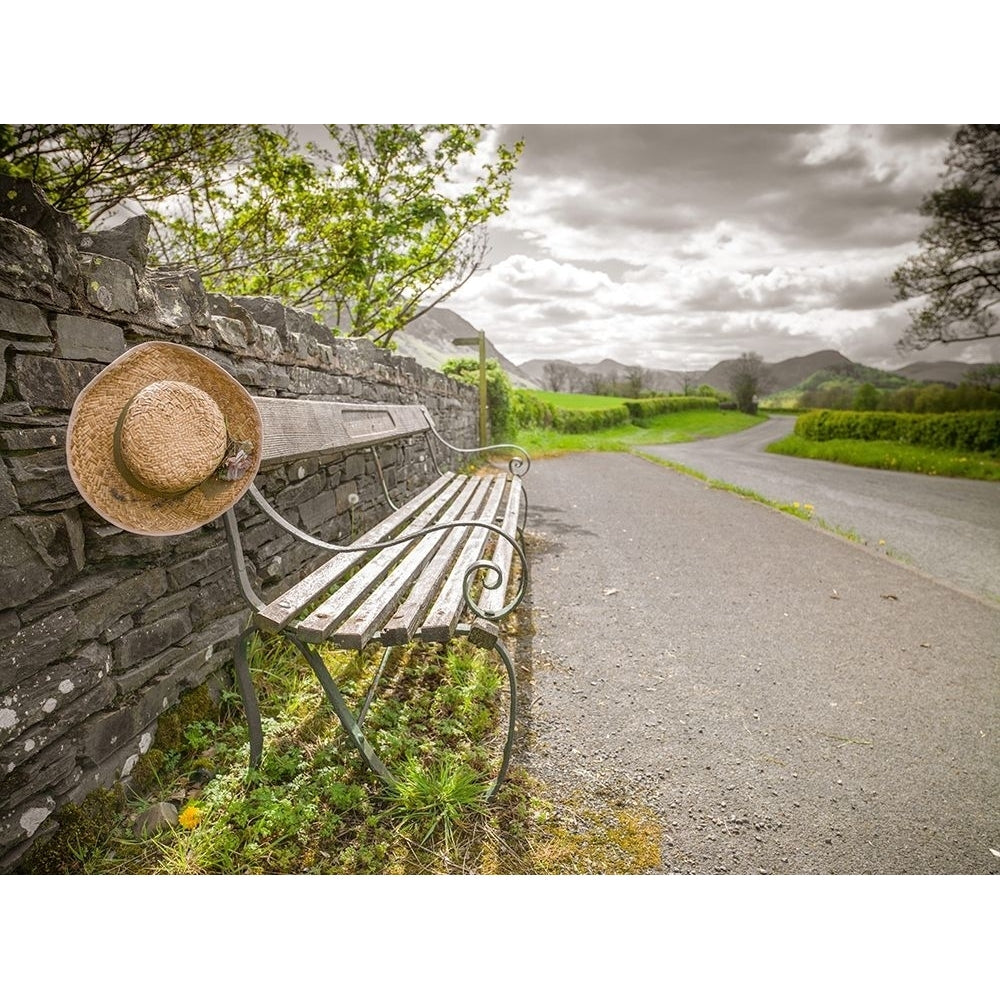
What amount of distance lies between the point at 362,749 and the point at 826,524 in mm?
5351

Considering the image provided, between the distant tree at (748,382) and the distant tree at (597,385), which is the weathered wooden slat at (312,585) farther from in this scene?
the distant tree at (748,382)

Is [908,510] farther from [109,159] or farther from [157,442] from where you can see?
[109,159]

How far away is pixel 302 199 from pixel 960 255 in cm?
612

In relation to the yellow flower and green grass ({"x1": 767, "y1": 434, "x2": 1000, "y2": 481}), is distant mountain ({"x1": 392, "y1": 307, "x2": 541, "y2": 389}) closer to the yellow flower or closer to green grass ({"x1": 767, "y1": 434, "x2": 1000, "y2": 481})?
the yellow flower

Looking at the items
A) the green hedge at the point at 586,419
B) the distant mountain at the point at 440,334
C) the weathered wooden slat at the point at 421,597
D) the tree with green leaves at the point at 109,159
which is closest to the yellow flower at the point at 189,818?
the weathered wooden slat at the point at 421,597

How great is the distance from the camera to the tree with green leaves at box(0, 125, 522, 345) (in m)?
3.18

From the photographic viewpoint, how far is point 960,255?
16.7 feet

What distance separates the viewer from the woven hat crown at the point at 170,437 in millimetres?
1386

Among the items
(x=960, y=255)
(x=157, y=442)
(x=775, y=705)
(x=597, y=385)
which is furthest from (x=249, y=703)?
(x=597, y=385)

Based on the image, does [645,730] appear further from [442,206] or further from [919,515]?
[919,515]

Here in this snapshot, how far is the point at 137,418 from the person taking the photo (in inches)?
54.6

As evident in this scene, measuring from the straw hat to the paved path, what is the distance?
142 centimetres

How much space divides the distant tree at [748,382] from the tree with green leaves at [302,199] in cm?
3491

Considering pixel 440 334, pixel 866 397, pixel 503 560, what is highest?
pixel 440 334
